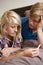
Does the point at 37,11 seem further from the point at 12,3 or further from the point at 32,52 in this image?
the point at 12,3

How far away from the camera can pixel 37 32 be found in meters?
1.69

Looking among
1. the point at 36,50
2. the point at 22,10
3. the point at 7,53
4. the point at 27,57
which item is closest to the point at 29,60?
the point at 27,57

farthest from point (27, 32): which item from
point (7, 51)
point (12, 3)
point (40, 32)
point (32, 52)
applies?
point (12, 3)

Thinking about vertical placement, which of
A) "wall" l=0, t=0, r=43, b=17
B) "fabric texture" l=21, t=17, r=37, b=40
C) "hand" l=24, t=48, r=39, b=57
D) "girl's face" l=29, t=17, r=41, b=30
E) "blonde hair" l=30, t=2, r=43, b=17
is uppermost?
"wall" l=0, t=0, r=43, b=17

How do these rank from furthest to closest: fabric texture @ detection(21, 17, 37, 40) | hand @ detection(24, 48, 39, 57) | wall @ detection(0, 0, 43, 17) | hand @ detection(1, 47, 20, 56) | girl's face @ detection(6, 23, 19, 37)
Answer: wall @ detection(0, 0, 43, 17) → fabric texture @ detection(21, 17, 37, 40) → girl's face @ detection(6, 23, 19, 37) → hand @ detection(1, 47, 20, 56) → hand @ detection(24, 48, 39, 57)

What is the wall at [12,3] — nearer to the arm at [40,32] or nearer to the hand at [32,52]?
the arm at [40,32]

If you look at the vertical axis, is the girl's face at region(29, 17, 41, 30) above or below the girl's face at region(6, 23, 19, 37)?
above

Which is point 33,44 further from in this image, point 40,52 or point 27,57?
point 27,57

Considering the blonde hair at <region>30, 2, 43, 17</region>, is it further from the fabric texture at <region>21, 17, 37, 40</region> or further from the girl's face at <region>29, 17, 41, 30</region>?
the fabric texture at <region>21, 17, 37, 40</region>

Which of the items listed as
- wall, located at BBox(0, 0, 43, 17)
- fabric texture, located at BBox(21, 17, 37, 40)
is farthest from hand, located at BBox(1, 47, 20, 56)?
wall, located at BBox(0, 0, 43, 17)

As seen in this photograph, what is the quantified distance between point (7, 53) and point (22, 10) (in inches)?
49.3

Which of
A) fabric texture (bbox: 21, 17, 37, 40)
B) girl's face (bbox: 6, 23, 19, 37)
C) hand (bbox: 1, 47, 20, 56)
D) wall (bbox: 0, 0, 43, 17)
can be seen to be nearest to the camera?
hand (bbox: 1, 47, 20, 56)

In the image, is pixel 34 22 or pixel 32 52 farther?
pixel 34 22

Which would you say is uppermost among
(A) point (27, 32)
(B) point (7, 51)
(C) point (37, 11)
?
(C) point (37, 11)
